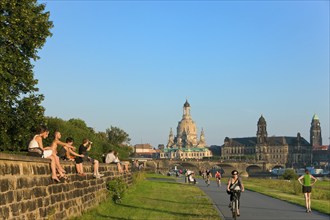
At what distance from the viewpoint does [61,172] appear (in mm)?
14461

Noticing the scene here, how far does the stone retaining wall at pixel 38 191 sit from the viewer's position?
10734 millimetres

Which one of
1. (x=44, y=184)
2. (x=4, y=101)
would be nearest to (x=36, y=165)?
(x=44, y=184)

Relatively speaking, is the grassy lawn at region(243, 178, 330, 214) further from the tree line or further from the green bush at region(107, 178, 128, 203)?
the tree line

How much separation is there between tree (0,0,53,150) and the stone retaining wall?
488 inches

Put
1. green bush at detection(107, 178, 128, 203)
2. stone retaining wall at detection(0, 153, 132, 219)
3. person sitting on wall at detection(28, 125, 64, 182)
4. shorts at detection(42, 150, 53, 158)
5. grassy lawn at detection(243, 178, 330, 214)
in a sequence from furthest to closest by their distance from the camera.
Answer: grassy lawn at detection(243, 178, 330, 214) < green bush at detection(107, 178, 128, 203) < shorts at detection(42, 150, 53, 158) < person sitting on wall at detection(28, 125, 64, 182) < stone retaining wall at detection(0, 153, 132, 219)

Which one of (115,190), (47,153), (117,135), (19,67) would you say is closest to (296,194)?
(115,190)

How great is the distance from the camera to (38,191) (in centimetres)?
1288

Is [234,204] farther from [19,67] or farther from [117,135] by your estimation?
[117,135]

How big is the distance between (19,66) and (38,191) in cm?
1867

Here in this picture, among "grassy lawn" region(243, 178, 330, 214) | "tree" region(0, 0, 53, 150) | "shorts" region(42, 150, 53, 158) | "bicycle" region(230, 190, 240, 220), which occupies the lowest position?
"grassy lawn" region(243, 178, 330, 214)

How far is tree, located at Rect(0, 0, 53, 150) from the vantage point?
1160 inches

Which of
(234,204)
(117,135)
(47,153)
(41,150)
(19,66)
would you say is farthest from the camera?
(117,135)

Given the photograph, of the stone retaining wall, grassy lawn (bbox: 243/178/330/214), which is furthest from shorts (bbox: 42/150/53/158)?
grassy lawn (bbox: 243/178/330/214)

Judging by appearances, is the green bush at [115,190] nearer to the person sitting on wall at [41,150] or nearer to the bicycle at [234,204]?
the bicycle at [234,204]
